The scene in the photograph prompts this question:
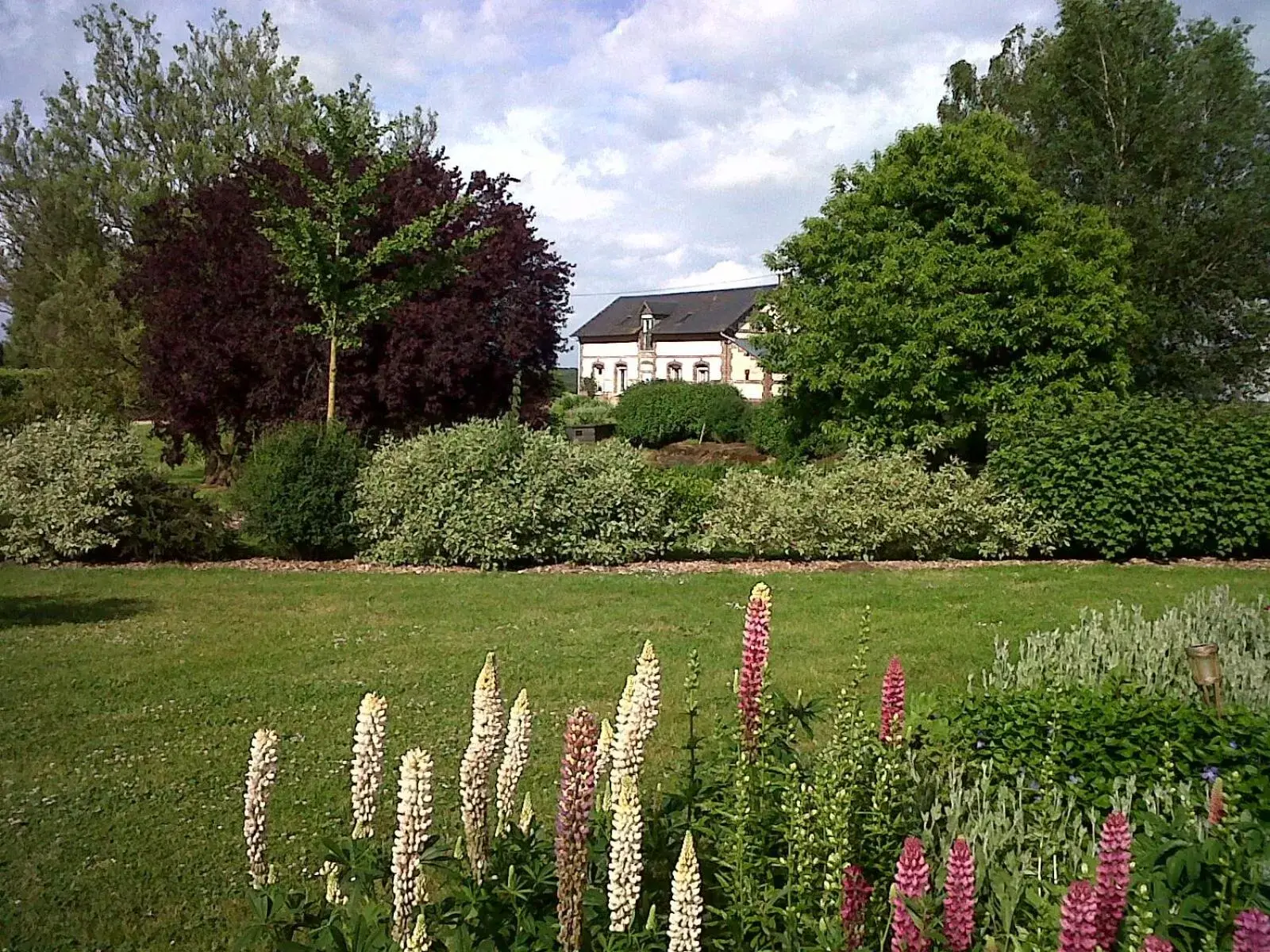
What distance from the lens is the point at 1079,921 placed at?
173 cm

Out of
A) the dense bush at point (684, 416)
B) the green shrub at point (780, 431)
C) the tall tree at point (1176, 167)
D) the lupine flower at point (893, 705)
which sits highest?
the tall tree at point (1176, 167)

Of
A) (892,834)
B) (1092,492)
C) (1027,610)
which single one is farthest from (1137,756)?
(1092,492)

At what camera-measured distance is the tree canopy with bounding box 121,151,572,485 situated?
46.0 ft

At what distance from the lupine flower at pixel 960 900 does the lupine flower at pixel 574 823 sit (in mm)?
713

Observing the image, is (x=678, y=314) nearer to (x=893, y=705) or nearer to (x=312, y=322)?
(x=312, y=322)

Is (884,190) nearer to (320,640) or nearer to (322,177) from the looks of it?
(322,177)

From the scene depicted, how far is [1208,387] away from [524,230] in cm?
1446

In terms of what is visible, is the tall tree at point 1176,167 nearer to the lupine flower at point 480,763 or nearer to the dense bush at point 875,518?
the dense bush at point 875,518

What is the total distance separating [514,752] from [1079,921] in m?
1.19

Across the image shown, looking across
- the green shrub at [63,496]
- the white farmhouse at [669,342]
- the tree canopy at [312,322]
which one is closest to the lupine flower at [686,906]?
the green shrub at [63,496]

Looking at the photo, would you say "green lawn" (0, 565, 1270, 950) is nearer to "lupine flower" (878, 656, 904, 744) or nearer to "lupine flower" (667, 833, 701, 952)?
"lupine flower" (878, 656, 904, 744)

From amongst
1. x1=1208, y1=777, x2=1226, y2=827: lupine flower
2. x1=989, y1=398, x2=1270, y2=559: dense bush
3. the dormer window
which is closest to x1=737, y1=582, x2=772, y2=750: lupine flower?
x1=1208, y1=777, x2=1226, y2=827: lupine flower

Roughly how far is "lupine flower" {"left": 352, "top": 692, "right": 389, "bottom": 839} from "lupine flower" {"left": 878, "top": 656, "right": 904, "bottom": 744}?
1.38 meters

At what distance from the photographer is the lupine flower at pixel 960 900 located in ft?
6.37
